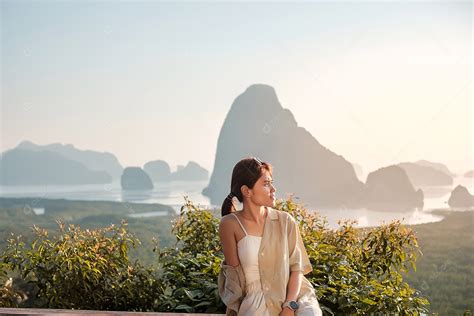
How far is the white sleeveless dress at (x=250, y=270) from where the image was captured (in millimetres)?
2106

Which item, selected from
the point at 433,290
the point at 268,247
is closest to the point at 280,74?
the point at 433,290

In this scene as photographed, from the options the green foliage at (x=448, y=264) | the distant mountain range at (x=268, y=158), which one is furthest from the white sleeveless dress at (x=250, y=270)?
the distant mountain range at (x=268, y=158)

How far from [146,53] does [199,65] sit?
0.84 meters

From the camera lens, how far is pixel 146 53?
766 cm

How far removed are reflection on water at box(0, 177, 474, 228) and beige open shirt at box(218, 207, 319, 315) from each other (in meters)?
5.15

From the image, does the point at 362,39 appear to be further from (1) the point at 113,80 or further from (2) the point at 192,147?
(1) the point at 113,80

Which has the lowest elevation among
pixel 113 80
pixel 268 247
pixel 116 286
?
pixel 116 286

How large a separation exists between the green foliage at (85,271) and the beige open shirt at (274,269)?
1463 millimetres

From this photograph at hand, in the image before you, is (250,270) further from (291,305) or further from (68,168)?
(68,168)

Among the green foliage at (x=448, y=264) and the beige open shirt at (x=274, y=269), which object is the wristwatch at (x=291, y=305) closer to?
the beige open shirt at (x=274, y=269)

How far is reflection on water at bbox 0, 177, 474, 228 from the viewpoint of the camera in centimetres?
779

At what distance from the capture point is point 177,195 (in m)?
8.86

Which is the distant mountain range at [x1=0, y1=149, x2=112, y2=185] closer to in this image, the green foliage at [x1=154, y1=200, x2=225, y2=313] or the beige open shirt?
the green foliage at [x1=154, y1=200, x2=225, y2=313]

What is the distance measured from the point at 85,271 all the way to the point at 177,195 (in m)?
5.47
